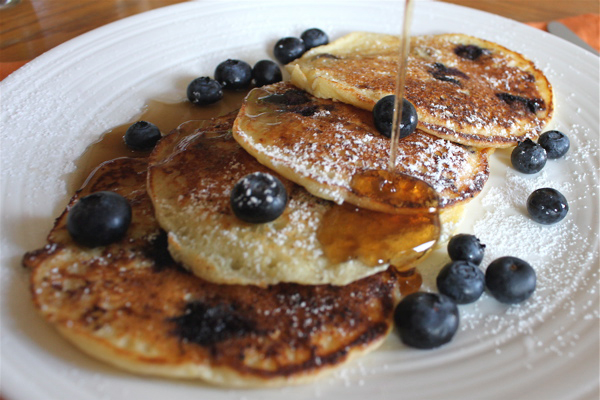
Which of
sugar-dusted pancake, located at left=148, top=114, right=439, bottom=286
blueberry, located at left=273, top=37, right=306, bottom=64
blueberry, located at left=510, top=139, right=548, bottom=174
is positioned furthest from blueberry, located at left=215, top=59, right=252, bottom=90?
blueberry, located at left=510, top=139, right=548, bottom=174

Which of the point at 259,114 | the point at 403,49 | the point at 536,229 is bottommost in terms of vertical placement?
the point at 536,229

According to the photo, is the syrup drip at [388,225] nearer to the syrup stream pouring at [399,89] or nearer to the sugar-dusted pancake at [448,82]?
the syrup stream pouring at [399,89]

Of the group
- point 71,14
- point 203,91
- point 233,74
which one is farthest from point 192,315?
point 71,14

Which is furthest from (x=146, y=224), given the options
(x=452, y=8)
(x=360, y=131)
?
(x=452, y=8)

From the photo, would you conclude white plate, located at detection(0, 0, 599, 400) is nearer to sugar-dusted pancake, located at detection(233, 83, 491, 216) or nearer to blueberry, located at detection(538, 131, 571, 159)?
blueberry, located at detection(538, 131, 571, 159)

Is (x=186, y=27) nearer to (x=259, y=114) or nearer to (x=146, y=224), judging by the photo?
(x=259, y=114)

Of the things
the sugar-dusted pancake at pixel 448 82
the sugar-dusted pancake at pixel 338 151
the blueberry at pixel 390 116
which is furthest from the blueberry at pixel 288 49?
the blueberry at pixel 390 116
